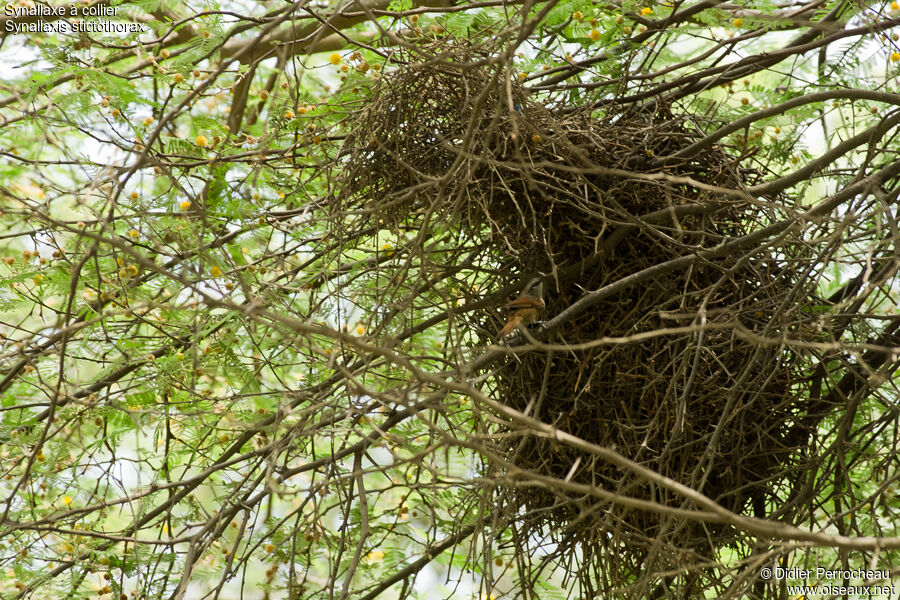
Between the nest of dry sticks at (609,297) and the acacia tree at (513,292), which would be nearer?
the acacia tree at (513,292)

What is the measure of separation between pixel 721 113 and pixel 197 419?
2.82 metres

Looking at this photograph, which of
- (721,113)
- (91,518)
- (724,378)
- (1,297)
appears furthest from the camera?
(91,518)

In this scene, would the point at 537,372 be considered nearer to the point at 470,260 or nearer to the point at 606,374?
the point at 606,374

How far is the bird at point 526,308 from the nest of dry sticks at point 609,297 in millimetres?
101

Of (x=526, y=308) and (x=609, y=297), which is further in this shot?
(x=609, y=297)

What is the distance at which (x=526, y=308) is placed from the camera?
3.04 meters

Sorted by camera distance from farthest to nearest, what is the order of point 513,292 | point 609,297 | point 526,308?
point 513,292 → point 609,297 → point 526,308

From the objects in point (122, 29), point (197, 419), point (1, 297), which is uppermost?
point (122, 29)

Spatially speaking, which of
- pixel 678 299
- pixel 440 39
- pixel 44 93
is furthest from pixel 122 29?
pixel 678 299

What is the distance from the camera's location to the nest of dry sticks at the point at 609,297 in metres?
3.14

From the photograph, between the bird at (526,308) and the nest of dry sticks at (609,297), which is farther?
the nest of dry sticks at (609,297)

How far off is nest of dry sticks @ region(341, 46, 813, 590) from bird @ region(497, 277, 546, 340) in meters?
0.10

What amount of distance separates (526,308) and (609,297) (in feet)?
1.45

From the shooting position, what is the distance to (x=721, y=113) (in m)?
4.26
